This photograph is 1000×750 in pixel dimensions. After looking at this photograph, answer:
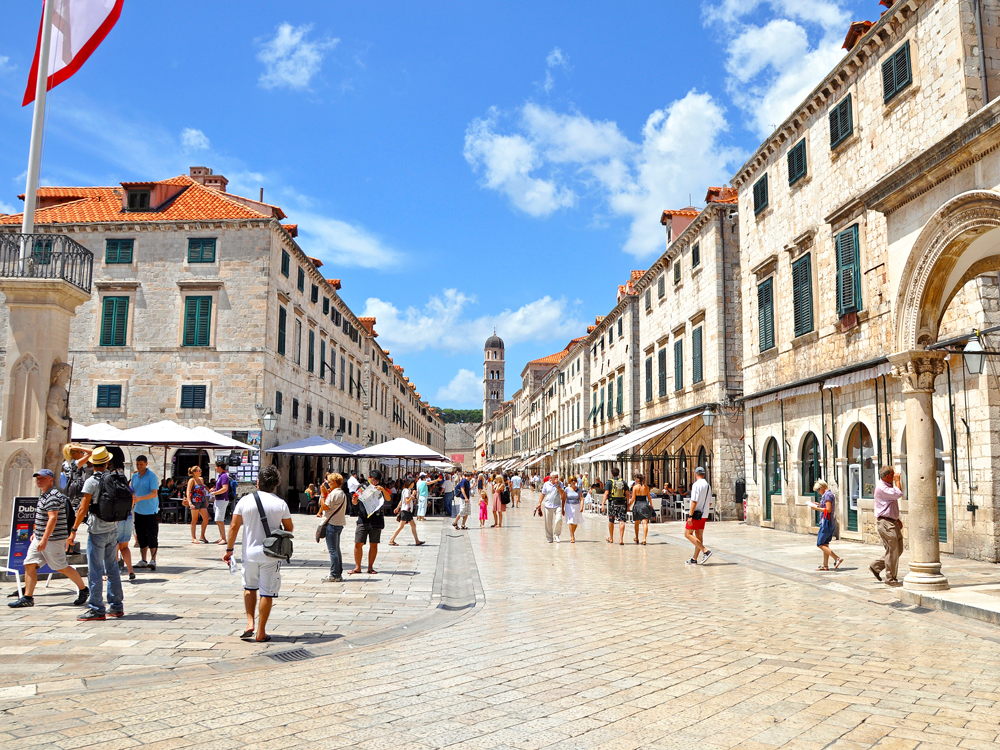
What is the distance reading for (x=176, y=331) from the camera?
28062 millimetres

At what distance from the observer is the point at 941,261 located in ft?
30.7

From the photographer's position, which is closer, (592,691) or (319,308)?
(592,691)

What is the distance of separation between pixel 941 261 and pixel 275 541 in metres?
8.43

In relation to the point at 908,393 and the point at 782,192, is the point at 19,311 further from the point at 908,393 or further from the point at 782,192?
the point at 782,192

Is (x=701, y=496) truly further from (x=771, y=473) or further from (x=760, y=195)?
(x=760, y=195)

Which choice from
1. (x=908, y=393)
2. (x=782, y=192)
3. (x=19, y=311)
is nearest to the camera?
(x=908, y=393)

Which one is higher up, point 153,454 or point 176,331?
point 176,331

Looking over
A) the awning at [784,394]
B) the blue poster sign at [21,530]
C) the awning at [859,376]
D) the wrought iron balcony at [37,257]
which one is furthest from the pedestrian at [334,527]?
the awning at [784,394]

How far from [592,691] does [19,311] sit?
10057 millimetres

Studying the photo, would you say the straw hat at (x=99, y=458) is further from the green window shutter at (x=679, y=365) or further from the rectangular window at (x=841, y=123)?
the green window shutter at (x=679, y=365)

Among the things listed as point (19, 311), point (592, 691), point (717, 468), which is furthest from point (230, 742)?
point (717, 468)

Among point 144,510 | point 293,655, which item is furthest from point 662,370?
point 293,655

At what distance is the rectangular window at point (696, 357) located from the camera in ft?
89.5

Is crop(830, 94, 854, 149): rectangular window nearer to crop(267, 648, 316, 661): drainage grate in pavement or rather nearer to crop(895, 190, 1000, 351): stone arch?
crop(895, 190, 1000, 351): stone arch
